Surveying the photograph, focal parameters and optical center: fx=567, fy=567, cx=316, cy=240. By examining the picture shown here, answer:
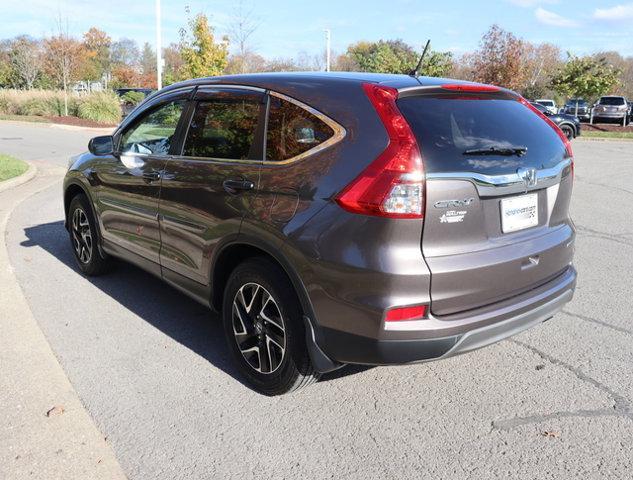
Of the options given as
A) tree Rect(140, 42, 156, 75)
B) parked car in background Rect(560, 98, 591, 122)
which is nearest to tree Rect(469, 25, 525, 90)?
parked car in background Rect(560, 98, 591, 122)

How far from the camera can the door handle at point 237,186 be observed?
315 centimetres

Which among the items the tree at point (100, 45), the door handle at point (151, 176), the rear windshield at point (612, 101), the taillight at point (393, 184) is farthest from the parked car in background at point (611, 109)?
the tree at point (100, 45)

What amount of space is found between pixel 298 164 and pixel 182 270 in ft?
4.53

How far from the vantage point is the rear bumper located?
8.82 ft

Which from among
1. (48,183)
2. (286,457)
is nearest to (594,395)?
(286,457)

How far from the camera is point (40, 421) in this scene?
3.01 m

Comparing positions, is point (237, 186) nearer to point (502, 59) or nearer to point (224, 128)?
point (224, 128)

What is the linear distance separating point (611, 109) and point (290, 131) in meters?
39.3

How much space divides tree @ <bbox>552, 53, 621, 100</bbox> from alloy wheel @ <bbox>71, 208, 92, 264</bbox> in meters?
31.5

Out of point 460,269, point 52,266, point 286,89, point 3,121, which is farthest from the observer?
point 3,121

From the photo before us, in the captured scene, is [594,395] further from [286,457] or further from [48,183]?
[48,183]

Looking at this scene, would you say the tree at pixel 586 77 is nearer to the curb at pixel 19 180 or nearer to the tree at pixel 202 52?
the tree at pixel 202 52

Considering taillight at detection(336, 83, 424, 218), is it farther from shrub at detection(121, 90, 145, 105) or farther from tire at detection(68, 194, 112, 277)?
shrub at detection(121, 90, 145, 105)

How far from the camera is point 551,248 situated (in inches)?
126
